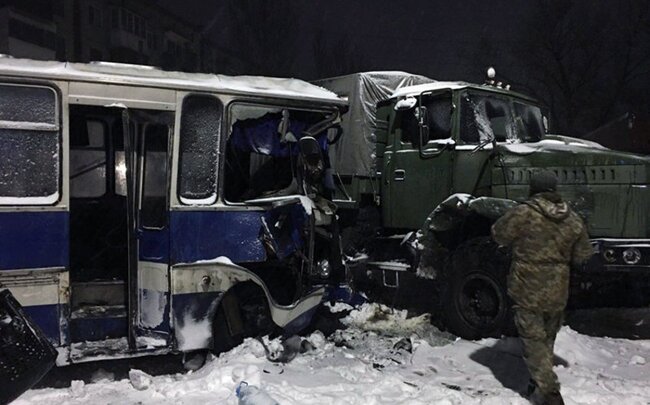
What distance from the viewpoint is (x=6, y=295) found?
455 cm

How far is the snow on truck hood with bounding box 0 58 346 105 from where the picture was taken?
504 centimetres

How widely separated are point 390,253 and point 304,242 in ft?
8.95

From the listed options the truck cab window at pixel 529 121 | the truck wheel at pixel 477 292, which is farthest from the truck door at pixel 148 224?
the truck cab window at pixel 529 121

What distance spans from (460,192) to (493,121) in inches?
43.8

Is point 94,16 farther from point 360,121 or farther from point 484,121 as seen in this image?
point 484,121

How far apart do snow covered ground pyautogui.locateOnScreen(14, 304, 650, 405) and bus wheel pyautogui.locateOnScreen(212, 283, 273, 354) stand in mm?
148

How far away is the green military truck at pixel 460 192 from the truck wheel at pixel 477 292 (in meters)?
0.01

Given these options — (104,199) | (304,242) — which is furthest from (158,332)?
(104,199)

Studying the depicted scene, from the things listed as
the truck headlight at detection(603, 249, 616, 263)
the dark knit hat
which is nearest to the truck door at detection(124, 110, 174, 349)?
the dark knit hat

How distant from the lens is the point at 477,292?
6926mm

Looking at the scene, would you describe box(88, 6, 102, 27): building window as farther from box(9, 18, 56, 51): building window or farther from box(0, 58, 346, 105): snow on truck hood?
box(0, 58, 346, 105): snow on truck hood

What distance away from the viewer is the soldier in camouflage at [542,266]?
4582 mm

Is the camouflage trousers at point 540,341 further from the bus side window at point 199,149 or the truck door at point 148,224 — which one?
the truck door at point 148,224

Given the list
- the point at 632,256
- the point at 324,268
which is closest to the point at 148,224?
the point at 324,268
